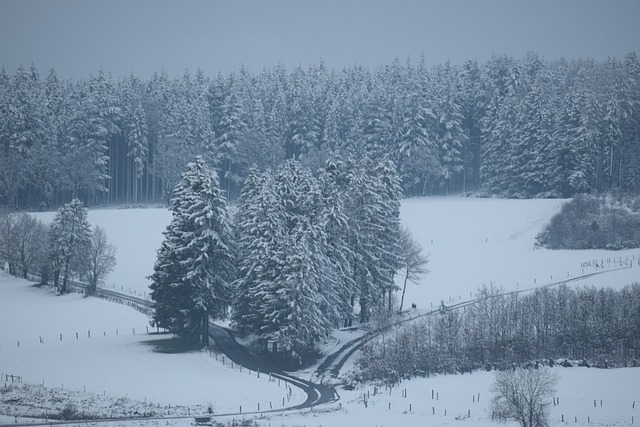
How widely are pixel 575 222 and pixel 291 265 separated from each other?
50.0 metres

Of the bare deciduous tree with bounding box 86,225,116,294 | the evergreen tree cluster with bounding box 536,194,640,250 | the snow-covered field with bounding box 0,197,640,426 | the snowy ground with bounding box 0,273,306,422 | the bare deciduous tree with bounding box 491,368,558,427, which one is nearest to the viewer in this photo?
the bare deciduous tree with bounding box 491,368,558,427

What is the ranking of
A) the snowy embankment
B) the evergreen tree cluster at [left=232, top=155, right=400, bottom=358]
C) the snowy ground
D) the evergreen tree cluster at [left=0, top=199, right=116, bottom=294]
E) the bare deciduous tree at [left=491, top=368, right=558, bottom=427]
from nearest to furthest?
the bare deciduous tree at [left=491, top=368, right=558, bottom=427]
the snowy ground
the evergreen tree cluster at [left=232, top=155, right=400, bottom=358]
the snowy embankment
the evergreen tree cluster at [left=0, top=199, right=116, bottom=294]

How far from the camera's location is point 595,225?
93.9m

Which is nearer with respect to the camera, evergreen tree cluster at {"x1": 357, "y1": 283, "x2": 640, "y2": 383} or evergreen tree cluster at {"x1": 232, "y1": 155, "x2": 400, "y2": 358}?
evergreen tree cluster at {"x1": 357, "y1": 283, "x2": 640, "y2": 383}

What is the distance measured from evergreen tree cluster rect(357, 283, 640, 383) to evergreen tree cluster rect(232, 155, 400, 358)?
22.2 feet

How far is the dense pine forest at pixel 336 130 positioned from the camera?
116 m

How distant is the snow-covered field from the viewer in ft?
163

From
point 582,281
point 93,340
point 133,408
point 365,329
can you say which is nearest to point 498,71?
point 582,281

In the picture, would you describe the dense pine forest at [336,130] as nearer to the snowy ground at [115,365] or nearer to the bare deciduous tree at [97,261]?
the bare deciduous tree at [97,261]

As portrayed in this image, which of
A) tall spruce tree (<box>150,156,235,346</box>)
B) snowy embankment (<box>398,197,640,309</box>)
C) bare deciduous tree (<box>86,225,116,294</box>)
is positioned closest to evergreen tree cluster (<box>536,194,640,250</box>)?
snowy embankment (<box>398,197,640,309</box>)

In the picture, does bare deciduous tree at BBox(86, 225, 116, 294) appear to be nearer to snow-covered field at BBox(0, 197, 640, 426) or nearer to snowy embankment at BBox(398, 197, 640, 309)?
snow-covered field at BBox(0, 197, 640, 426)

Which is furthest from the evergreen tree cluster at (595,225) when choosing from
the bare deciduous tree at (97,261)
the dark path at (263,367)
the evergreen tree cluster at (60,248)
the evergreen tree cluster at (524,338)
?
the evergreen tree cluster at (60,248)

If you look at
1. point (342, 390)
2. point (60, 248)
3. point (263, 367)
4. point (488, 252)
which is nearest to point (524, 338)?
point (342, 390)

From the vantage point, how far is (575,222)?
9644 cm
